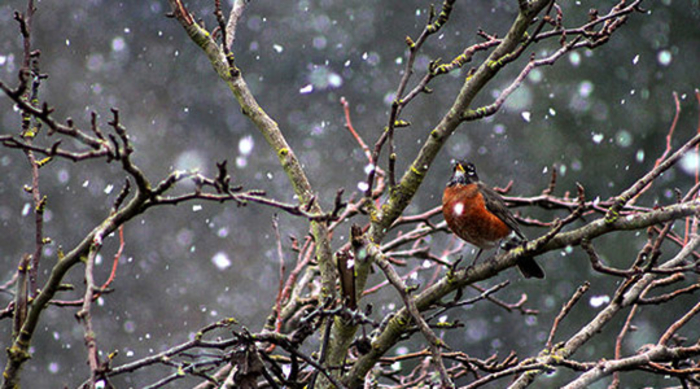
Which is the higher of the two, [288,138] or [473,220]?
[288,138]

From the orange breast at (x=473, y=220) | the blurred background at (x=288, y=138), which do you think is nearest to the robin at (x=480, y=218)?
the orange breast at (x=473, y=220)

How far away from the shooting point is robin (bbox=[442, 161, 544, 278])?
3.65 metres

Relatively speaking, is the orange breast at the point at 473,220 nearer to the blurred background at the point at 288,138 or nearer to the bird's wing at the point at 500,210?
the bird's wing at the point at 500,210

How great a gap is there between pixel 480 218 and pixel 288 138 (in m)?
5.51

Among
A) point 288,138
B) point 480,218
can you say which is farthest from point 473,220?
point 288,138

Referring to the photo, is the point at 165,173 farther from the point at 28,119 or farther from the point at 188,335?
the point at 28,119

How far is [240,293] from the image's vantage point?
8844 mm

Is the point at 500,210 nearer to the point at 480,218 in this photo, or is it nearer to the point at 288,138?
the point at 480,218

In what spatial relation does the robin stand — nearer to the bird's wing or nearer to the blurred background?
the bird's wing

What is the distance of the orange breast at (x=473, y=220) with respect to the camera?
3656 mm

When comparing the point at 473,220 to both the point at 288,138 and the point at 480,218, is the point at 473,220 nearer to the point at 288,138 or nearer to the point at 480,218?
the point at 480,218

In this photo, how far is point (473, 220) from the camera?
12.0ft

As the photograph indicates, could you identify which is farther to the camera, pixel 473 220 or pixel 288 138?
pixel 288 138

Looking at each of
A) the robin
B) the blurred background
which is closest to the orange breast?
the robin
